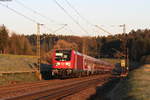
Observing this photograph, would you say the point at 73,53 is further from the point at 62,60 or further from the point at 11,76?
the point at 11,76

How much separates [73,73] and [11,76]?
7828 mm

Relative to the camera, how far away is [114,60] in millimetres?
130125

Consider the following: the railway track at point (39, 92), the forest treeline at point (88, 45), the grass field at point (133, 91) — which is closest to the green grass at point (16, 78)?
the railway track at point (39, 92)

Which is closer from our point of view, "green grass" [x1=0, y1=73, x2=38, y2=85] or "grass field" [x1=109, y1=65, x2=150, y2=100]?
"grass field" [x1=109, y1=65, x2=150, y2=100]

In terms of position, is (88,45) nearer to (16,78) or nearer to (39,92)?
(16,78)

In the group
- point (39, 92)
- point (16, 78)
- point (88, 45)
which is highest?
point (88, 45)

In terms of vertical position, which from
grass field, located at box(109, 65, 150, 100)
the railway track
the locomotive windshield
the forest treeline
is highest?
the forest treeline

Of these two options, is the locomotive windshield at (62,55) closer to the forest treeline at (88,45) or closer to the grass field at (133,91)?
the grass field at (133,91)

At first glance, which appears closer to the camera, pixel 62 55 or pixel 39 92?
pixel 39 92

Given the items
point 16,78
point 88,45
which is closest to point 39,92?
point 16,78

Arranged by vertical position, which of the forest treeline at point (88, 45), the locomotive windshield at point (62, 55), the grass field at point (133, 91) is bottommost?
the grass field at point (133, 91)

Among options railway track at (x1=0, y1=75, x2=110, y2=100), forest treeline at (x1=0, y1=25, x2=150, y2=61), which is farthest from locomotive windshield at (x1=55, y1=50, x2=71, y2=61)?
forest treeline at (x1=0, y1=25, x2=150, y2=61)

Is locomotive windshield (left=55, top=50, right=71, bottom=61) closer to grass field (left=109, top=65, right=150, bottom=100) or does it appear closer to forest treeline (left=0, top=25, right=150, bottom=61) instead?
grass field (left=109, top=65, right=150, bottom=100)

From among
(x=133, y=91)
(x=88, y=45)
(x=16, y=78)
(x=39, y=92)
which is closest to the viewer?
(x=133, y=91)
